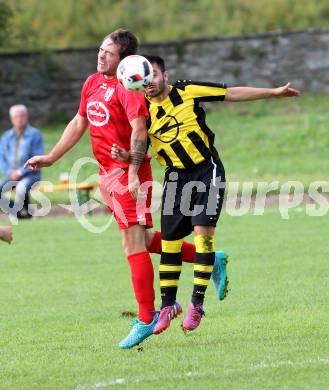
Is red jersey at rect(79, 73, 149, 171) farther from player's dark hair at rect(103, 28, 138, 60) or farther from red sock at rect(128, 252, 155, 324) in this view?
red sock at rect(128, 252, 155, 324)

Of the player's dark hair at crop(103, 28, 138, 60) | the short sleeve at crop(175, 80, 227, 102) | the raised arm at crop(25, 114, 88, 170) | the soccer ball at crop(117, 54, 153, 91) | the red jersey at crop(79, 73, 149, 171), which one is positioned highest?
the player's dark hair at crop(103, 28, 138, 60)

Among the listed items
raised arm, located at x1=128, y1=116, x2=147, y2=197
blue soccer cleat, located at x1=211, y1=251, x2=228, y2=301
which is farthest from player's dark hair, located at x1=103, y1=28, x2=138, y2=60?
blue soccer cleat, located at x1=211, y1=251, x2=228, y2=301

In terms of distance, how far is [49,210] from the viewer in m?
19.9

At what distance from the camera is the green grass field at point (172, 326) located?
248 inches

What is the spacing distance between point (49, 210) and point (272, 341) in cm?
1295

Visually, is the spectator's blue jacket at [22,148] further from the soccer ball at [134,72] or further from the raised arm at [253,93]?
the soccer ball at [134,72]

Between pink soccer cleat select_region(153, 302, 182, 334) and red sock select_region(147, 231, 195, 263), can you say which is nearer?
pink soccer cleat select_region(153, 302, 182, 334)

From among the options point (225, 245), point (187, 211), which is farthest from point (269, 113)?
point (187, 211)

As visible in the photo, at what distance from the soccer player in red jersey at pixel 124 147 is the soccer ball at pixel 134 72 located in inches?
7.5

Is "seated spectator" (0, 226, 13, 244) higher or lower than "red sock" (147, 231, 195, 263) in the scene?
higher

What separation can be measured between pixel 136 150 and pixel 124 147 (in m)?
0.31

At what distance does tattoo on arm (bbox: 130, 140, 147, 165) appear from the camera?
7250mm

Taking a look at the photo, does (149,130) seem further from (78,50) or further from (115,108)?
(78,50)

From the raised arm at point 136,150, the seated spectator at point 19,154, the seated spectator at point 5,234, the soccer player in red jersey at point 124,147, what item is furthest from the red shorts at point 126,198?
the seated spectator at point 19,154
